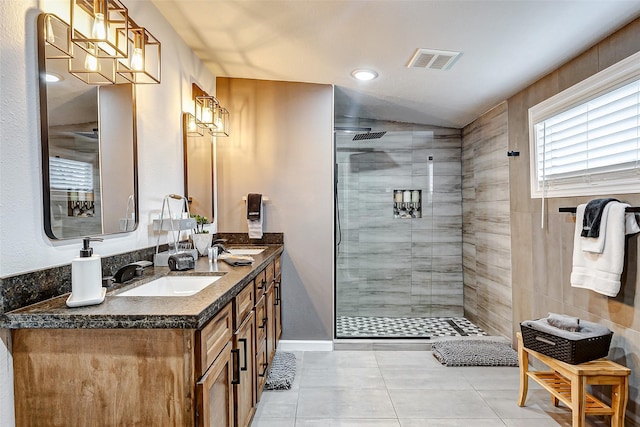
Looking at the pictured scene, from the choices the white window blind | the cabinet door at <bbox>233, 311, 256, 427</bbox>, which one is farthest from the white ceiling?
the cabinet door at <bbox>233, 311, 256, 427</bbox>

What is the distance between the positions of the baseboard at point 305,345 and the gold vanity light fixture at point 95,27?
2638mm

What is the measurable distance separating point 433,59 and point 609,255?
63.5 inches

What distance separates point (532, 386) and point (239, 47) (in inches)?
128

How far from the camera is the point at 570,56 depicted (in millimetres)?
2344

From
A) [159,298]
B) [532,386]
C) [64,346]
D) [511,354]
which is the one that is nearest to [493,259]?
[511,354]

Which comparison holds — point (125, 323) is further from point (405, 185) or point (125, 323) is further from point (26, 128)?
point (405, 185)

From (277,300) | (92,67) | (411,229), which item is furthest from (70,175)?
(411,229)

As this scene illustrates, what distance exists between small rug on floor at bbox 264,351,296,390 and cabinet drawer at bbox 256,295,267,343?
16.1 inches

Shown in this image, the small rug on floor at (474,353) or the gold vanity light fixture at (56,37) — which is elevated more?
the gold vanity light fixture at (56,37)

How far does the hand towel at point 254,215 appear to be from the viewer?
3213 mm

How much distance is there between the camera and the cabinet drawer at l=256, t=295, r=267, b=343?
2207 mm

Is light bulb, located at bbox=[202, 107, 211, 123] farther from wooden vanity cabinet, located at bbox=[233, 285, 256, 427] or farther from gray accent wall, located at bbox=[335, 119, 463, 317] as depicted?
gray accent wall, located at bbox=[335, 119, 463, 317]

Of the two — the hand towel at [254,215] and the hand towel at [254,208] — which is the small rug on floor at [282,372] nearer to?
the hand towel at [254,215]

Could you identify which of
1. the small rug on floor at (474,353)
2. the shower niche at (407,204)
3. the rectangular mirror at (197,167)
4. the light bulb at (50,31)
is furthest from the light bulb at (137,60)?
the shower niche at (407,204)
